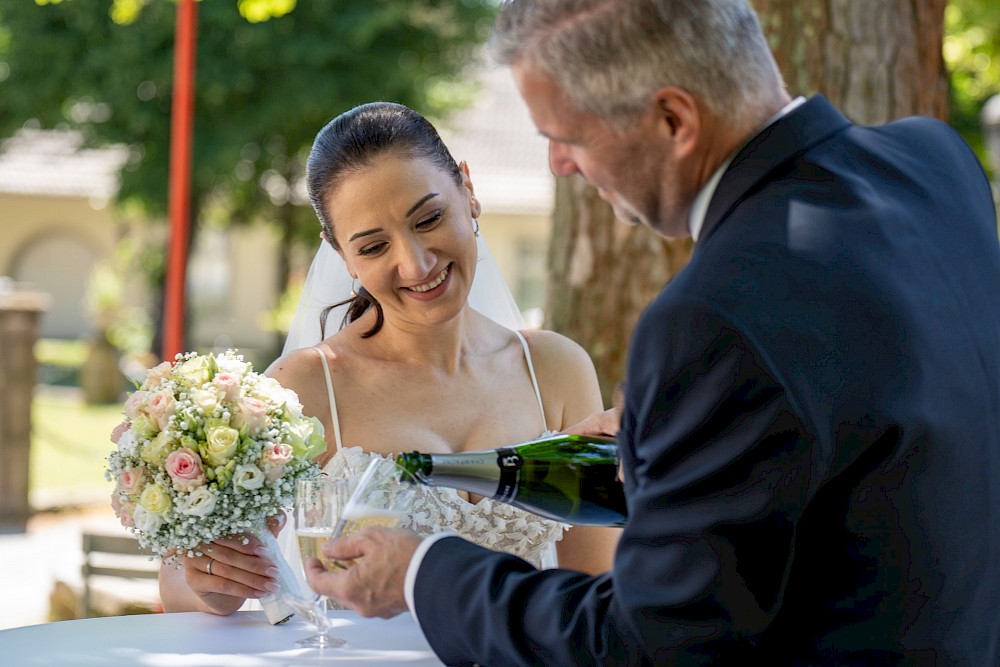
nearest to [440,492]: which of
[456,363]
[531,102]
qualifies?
[456,363]

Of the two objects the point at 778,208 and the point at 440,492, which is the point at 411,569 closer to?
the point at 778,208

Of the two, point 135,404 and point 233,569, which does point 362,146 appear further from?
point 233,569

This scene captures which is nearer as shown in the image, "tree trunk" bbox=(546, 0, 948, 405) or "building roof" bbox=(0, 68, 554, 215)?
"tree trunk" bbox=(546, 0, 948, 405)

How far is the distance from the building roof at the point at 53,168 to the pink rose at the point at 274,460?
28.5 meters

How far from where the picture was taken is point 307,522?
2270 millimetres

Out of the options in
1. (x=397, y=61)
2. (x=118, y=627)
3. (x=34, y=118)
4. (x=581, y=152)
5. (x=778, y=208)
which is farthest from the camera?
(x=34, y=118)

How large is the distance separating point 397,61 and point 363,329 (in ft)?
59.0

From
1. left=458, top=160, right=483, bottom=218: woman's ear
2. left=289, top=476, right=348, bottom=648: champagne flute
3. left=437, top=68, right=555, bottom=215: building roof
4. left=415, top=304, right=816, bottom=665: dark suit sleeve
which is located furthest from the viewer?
left=437, top=68, right=555, bottom=215: building roof

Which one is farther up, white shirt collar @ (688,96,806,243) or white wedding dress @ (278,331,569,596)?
white shirt collar @ (688,96,806,243)

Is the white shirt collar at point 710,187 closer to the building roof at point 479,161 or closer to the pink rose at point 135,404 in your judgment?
the pink rose at point 135,404

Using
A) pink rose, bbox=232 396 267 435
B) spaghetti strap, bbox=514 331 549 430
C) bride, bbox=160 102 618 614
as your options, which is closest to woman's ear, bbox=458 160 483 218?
bride, bbox=160 102 618 614

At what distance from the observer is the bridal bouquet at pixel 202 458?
242cm

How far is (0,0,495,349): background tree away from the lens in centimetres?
2027

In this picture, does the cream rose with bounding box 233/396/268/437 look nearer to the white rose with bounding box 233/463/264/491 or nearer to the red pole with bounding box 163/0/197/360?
the white rose with bounding box 233/463/264/491
